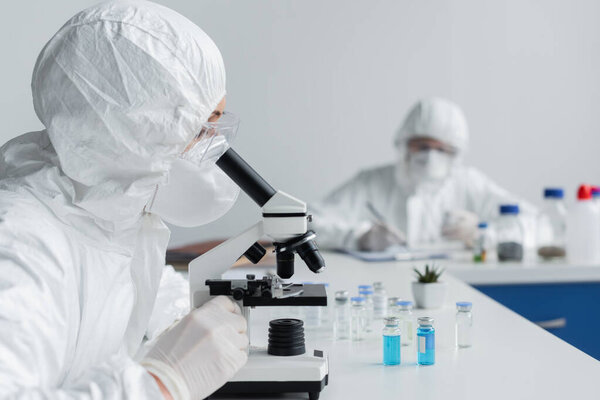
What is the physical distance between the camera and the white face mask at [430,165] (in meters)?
3.16

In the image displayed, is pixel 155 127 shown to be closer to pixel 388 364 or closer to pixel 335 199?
pixel 388 364

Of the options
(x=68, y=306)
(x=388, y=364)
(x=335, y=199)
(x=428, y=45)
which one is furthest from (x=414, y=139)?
(x=68, y=306)

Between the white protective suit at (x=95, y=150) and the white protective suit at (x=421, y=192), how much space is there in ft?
6.74

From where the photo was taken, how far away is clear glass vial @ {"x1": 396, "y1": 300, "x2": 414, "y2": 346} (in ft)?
4.09

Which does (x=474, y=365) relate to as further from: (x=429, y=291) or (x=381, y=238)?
(x=381, y=238)

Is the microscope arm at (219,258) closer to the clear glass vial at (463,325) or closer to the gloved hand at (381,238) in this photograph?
the clear glass vial at (463,325)

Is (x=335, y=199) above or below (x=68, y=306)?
above

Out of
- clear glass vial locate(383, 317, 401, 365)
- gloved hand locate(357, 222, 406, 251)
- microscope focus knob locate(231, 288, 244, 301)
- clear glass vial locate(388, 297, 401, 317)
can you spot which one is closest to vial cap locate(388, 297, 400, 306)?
clear glass vial locate(388, 297, 401, 317)

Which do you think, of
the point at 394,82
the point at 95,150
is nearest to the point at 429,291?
the point at 95,150

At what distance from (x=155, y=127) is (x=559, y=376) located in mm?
761

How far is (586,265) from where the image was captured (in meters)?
2.18

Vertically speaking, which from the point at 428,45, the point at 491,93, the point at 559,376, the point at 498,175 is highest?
the point at 428,45

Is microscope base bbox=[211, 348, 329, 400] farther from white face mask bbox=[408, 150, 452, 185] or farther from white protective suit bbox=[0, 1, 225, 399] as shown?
white face mask bbox=[408, 150, 452, 185]

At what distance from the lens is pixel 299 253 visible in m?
1.03
